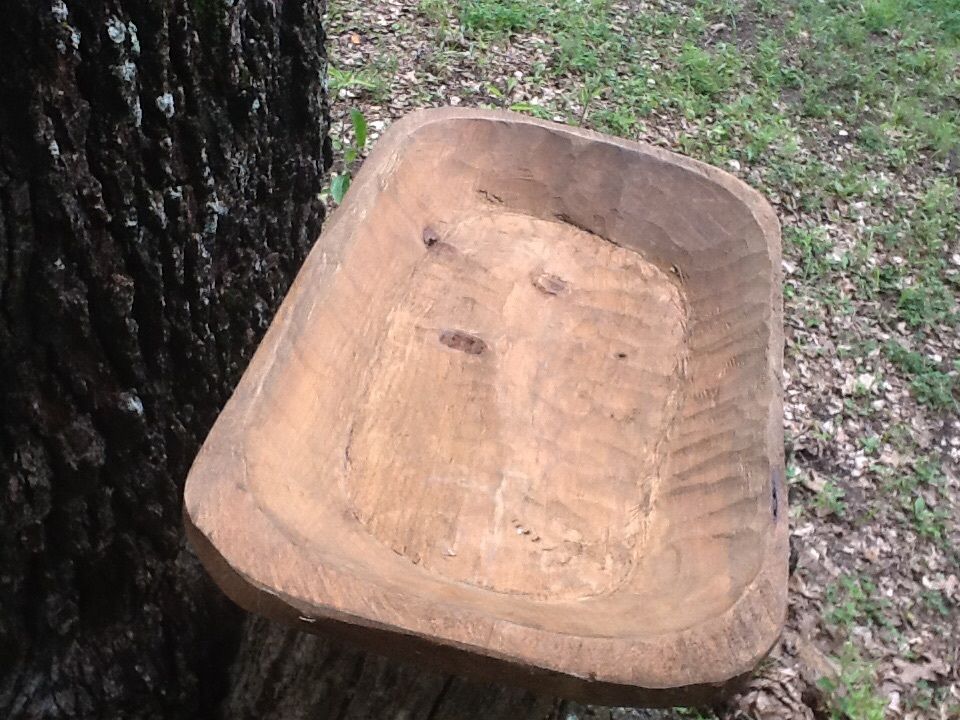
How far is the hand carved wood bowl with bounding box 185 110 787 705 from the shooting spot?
0.76 m

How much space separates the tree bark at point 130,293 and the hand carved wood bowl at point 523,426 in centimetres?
17

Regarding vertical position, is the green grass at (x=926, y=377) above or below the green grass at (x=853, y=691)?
above

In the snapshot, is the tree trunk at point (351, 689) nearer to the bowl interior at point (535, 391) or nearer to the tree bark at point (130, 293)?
the bowl interior at point (535, 391)

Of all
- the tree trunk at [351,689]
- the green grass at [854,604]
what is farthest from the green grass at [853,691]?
the tree trunk at [351,689]

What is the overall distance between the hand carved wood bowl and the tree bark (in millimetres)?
170

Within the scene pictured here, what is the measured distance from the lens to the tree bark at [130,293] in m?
0.90

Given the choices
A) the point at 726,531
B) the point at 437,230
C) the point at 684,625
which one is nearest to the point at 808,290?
the point at 437,230

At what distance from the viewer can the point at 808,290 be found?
8.77ft

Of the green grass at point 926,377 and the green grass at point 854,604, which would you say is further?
the green grass at point 926,377

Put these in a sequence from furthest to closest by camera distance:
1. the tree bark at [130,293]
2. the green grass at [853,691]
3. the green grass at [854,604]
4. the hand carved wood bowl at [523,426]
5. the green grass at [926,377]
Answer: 1. the green grass at [926,377]
2. the green grass at [854,604]
3. the green grass at [853,691]
4. the tree bark at [130,293]
5. the hand carved wood bowl at [523,426]

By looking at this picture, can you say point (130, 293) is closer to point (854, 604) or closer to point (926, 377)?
point (854, 604)

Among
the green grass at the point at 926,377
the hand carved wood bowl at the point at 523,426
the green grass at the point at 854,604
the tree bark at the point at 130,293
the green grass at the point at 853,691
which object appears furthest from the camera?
the green grass at the point at 926,377

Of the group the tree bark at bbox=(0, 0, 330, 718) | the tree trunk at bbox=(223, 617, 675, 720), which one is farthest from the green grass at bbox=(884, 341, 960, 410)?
the tree bark at bbox=(0, 0, 330, 718)

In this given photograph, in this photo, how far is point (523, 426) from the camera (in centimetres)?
115
